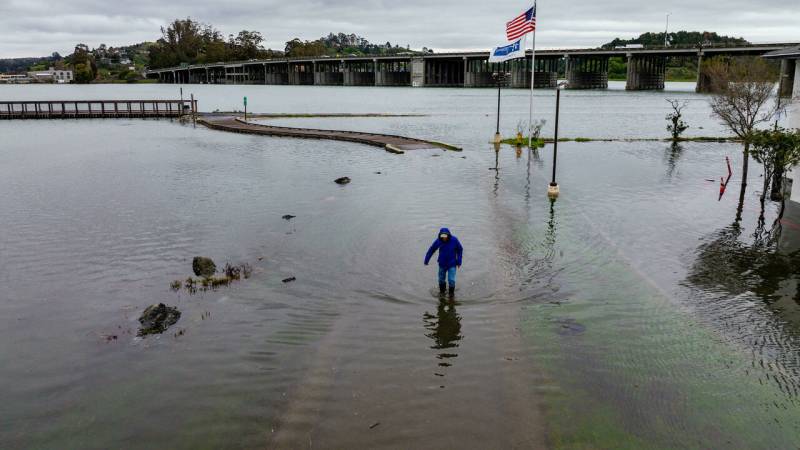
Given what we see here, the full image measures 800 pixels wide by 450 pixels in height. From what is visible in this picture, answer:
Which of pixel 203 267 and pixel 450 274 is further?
pixel 203 267

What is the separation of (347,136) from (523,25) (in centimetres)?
2033

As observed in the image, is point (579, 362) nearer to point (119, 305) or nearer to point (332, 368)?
point (332, 368)

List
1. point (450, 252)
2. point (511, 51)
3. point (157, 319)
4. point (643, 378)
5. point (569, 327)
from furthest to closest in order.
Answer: point (511, 51) < point (450, 252) < point (157, 319) < point (569, 327) < point (643, 378)

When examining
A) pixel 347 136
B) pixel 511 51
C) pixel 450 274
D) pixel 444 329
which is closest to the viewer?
pixel 444 329

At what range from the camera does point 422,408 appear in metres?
10.6

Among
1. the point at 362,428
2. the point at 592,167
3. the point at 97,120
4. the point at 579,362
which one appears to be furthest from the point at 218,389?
the point at 97,120

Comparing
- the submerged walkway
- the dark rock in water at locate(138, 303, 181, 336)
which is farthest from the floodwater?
the submerged walkway

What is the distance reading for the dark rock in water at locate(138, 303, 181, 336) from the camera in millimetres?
14188

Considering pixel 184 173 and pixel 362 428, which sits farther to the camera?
pixel 184 173

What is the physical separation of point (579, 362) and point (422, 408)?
3.64 metres

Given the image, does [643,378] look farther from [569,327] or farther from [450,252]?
[450,252]

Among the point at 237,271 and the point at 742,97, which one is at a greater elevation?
the point at 742,97

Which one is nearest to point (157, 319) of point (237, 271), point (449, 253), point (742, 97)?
point (237, 271)

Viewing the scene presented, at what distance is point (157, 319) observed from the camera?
14.5m
